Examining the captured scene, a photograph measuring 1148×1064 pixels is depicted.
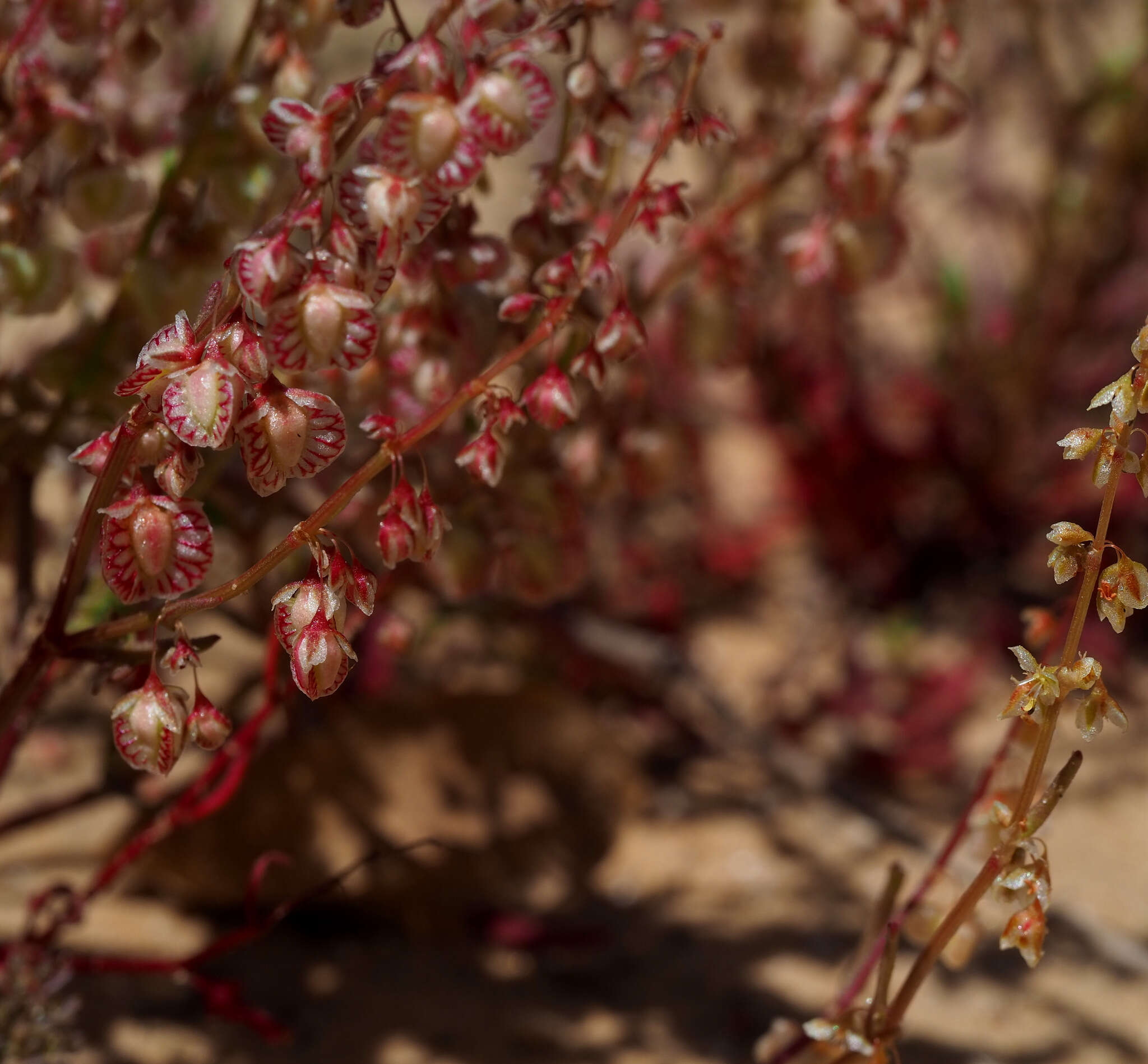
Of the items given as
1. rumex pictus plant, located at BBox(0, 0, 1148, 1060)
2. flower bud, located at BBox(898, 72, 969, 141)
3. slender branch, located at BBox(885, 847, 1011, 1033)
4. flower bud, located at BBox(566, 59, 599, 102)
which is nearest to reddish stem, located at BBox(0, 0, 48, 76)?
rumex pictus plant, located at BBox(0, 0, 1148, 1060)

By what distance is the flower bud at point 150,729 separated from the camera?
686mm

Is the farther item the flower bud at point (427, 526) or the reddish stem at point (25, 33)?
the reddish stem at point (25, 33)

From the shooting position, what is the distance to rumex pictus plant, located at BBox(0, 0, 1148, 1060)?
0.64 m

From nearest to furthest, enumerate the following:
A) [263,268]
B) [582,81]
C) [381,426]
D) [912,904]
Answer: [263,268] < [381,426] < [582,81] < [912,904]

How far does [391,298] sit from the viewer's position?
926 millimetres

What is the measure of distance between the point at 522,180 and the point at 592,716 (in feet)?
5.38

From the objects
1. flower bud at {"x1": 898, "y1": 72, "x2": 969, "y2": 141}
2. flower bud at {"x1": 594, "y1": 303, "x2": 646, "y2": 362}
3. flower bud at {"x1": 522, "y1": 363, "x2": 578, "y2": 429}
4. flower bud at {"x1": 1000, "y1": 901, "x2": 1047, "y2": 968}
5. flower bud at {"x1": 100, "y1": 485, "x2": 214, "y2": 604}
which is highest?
flower bud at {"x1": 898, "y1": 72, "x2": 969, "y2": 141}

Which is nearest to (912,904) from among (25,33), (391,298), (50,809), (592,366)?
(592,366)

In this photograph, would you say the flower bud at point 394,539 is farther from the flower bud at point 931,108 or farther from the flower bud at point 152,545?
the flower bud at point 931,108

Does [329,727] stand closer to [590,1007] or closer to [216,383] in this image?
[590,1007]

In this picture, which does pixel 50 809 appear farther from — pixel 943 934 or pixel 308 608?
pixel 943 934

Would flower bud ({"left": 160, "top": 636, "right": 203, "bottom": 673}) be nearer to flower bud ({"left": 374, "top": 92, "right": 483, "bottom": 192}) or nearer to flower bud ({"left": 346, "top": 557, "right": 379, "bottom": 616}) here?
flower bud ({"left": 346, "top": 557, "right": 379, "bottom": 616})

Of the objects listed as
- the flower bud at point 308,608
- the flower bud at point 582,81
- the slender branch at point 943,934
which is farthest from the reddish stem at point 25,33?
the slender branch at point 943,934

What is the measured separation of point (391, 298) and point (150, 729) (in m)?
0.37
